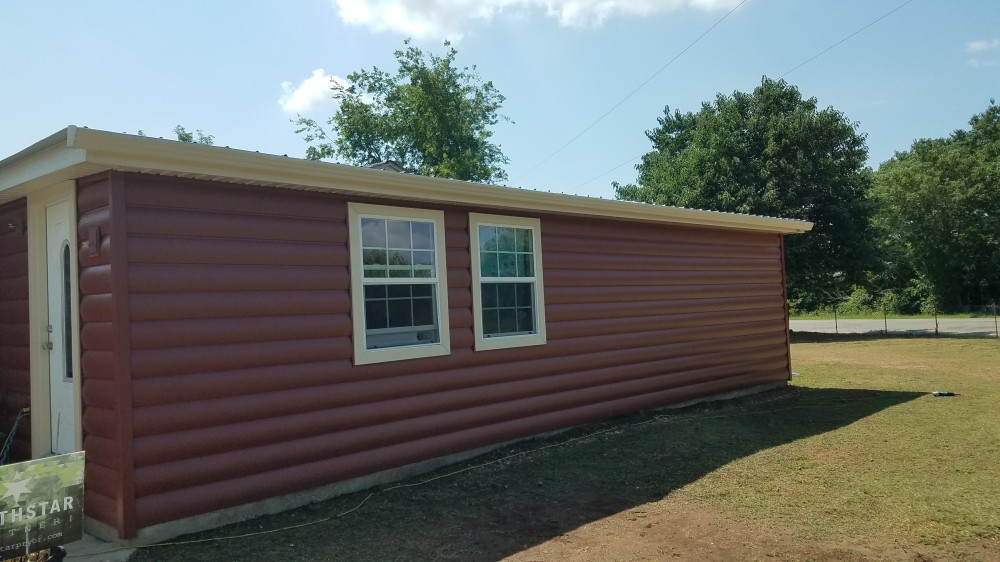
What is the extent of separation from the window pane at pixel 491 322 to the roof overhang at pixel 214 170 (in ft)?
3.28

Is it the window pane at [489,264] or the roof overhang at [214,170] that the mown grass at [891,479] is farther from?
the roof overhang at [214,170]

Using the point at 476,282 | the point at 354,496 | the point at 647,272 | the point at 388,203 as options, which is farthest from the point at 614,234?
the point at 354,496

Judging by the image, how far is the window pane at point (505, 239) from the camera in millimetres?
6453

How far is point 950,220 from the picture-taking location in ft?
107

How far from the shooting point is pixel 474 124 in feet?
116

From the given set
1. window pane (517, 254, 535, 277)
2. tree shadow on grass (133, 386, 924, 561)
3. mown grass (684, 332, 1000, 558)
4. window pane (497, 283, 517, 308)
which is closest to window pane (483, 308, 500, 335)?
window pane (497, 283, 517, 308)

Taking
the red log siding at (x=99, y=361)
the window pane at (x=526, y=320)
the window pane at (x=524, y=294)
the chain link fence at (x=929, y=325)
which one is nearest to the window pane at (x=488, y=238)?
the window pane at (x=524, y=294)

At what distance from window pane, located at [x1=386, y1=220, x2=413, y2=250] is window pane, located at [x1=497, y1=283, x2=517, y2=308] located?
1.18 meters

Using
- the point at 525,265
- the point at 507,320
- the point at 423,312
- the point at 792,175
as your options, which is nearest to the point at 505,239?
the point at 525,265

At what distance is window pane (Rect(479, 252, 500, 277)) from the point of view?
6273 mm

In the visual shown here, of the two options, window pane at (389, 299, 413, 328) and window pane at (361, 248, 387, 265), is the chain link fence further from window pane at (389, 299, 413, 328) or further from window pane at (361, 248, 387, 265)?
window pane at (361, 248, 387, 265)

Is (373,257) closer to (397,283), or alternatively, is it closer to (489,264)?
(397,283)

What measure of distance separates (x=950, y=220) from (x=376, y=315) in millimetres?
35613

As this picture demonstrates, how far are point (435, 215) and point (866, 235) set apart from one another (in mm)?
21309
